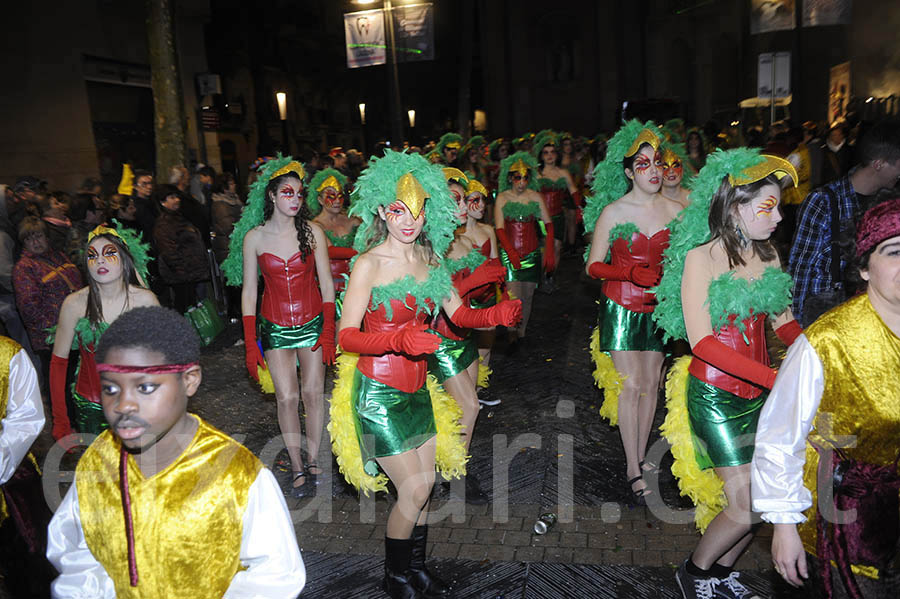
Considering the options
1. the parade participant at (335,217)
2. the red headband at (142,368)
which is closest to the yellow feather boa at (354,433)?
the red headband at (142,368)

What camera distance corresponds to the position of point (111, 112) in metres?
18.1

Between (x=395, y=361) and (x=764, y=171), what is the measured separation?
1857 mm

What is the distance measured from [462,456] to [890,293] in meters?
2.24

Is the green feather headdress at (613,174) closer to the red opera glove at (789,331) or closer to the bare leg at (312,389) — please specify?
the red opera glove at (789,331)

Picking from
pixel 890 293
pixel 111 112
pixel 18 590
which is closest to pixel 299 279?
pixel 18 590

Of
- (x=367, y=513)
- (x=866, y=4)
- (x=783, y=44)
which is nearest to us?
(x=367, y=513)

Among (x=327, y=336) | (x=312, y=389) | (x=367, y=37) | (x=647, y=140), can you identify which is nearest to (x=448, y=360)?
(x=327, y=336)

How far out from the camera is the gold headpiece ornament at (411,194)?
11.5ft

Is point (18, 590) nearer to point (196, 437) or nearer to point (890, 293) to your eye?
point (196, 437)

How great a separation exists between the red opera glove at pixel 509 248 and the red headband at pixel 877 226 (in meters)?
4.86

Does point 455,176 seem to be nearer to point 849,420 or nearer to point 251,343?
point 251,343

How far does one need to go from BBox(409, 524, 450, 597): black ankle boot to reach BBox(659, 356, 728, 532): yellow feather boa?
1.28m

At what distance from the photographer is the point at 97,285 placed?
13.3 ft

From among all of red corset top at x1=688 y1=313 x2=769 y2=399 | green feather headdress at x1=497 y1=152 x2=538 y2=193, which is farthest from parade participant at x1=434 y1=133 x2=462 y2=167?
red corset top at x1=688 y1=313 x2=769 y2=399
